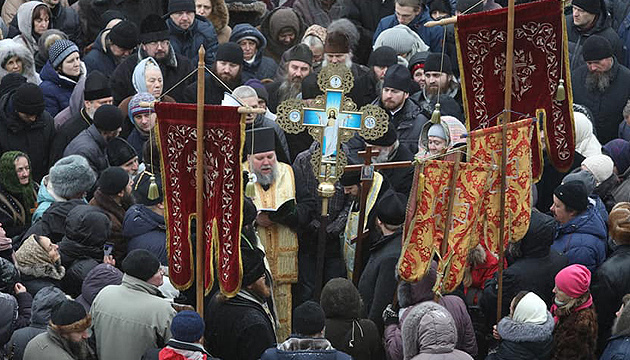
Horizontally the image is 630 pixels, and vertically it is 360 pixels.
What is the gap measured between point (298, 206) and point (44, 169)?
2901 mm

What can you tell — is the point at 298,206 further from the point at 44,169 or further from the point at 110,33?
the point at 110,33

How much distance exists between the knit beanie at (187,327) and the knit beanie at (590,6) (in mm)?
6851

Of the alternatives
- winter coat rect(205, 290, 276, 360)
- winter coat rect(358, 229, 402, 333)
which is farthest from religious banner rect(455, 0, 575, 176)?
winter coat rect(205, 290, 276, 360)

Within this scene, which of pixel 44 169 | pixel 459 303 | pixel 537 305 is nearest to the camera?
pixel 537 305

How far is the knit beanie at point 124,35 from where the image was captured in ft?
41.2

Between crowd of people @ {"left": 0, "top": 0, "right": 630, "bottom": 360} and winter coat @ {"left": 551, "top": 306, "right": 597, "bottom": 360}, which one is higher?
crowd of people @ {"left": 0, "top": 0, "right": 630, "bottom": 360}

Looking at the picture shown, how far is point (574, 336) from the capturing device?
855 cm

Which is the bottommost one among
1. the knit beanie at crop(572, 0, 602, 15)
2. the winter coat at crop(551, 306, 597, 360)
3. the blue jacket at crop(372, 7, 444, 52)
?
the winter coat at crop(551, 306, 597, 360)

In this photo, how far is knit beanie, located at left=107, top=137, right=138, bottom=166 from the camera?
35.1 feet

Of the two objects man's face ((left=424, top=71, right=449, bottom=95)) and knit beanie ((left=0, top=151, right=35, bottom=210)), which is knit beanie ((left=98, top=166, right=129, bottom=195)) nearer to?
knit beanie ((left=0, top=151, right=35, bottom=210))

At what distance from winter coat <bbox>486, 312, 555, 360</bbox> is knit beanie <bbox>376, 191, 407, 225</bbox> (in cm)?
133

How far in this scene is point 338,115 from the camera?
30.6 feet

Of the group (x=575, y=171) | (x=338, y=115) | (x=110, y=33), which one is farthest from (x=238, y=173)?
(x=110, y=33)

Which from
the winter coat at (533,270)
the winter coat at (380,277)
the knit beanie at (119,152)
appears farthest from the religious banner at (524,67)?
the knit beanie at (119,152)
